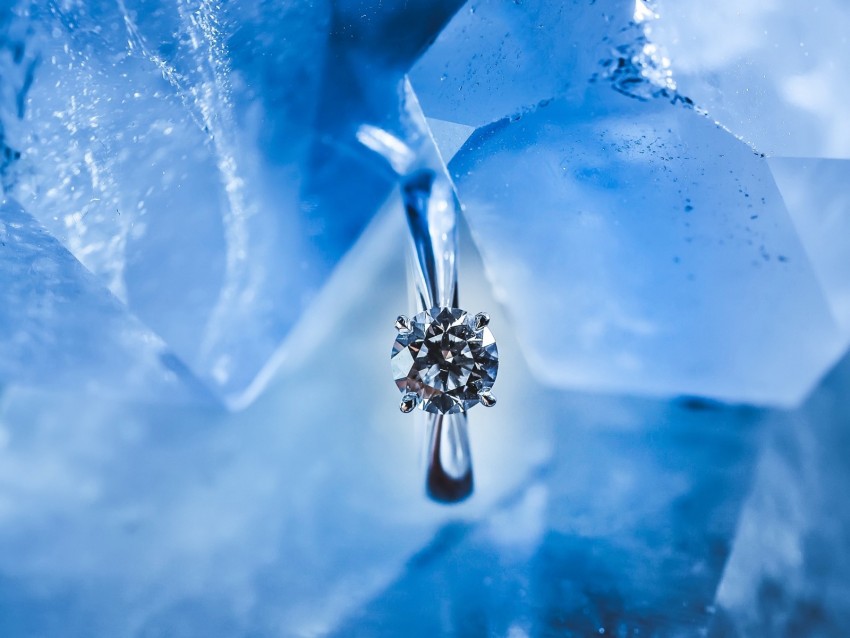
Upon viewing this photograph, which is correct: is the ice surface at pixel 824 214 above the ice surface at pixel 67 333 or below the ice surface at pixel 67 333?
above

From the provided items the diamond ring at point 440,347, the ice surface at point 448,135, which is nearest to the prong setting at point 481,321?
the diamond ring at point 440,347

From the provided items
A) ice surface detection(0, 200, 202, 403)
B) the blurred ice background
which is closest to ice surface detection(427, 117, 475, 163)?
the blurred ice background

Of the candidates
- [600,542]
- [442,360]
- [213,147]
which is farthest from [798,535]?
[213,147]

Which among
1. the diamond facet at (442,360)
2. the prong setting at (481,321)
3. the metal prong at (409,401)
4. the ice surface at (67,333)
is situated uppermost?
the ice surface at (67,333)

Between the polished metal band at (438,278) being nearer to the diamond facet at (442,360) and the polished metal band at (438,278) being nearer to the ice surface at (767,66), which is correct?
the diamond facet at (442,360)

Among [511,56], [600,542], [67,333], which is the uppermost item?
[511,56]

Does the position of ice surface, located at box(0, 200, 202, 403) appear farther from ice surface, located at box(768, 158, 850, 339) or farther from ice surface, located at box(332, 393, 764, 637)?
ice surface, located at box(768, 158, 850, 339)

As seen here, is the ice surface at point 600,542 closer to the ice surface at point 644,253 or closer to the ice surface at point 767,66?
the ice surface at point 644,253

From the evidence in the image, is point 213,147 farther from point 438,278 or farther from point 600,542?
point 600,542
